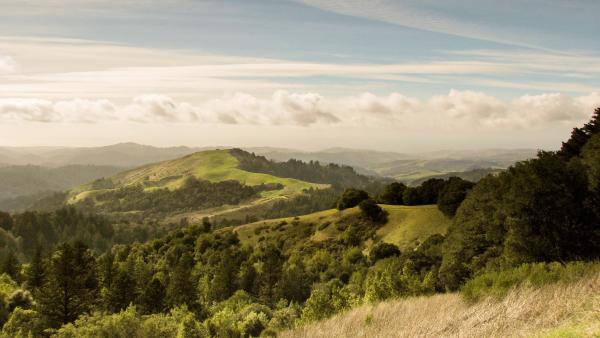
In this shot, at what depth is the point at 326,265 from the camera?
75500 mm

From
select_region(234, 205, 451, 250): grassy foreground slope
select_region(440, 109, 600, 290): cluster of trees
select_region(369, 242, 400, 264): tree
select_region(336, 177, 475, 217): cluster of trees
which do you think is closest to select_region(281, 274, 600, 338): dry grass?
select_region(440, 109, 600, 290): cluster of trees

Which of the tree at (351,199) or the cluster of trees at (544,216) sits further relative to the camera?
the tree at (351,199)

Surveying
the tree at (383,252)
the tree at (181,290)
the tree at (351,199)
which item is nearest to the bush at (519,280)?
the tree at (181,290)

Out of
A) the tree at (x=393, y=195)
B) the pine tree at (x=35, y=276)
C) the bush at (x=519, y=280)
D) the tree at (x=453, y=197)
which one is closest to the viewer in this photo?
the bush at (x=519, y=280)

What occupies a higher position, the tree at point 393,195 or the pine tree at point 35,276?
the tree at point 393,195

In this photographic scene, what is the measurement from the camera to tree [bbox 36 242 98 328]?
49281mm

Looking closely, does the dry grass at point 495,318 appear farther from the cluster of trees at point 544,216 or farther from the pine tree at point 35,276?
the pine tree at point 35,276

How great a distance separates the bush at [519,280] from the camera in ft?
50.5

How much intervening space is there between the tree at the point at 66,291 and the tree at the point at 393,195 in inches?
2728

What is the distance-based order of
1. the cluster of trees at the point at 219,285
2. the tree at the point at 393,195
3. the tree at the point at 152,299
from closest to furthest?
the cluster of trees at the point at 219,285 < the tree at the point at 152,299 < the tree at the point at 393,195

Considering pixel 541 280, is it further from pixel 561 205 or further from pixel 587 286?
pixel 561 205

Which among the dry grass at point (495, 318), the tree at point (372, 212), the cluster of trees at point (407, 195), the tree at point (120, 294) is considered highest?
the dry grass at point (495, 318)

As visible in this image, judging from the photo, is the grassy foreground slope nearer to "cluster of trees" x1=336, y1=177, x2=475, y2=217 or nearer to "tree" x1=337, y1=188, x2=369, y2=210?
"tree" x1=337, y1=188, x2=369, y2=210

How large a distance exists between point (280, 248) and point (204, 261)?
16.5m
